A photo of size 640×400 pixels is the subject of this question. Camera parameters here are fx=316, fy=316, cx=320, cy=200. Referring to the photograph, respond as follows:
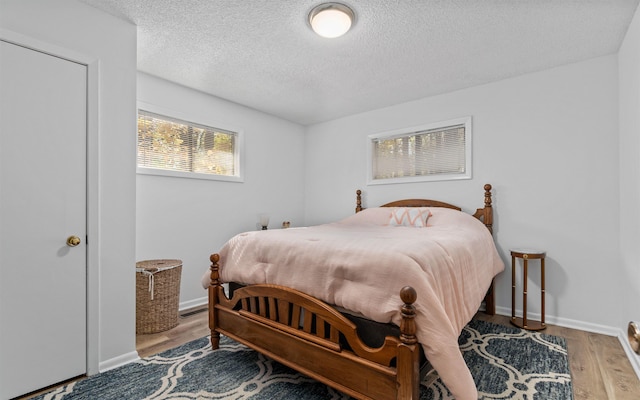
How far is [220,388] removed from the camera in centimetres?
184

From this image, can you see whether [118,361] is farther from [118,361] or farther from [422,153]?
[422,153]

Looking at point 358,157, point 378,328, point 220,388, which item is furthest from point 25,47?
point 358,157

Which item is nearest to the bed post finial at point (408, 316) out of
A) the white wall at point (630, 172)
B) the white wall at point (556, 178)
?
the white wall at point (630, 172)

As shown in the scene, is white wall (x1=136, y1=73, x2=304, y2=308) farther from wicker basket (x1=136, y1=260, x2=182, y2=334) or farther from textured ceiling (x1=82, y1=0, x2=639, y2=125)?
wicker basket (x1=136, y1=260, x2=182, y2=334)

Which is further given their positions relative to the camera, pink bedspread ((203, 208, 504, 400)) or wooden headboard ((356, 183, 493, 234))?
wooden headboard ((356, 183, 493, 234))

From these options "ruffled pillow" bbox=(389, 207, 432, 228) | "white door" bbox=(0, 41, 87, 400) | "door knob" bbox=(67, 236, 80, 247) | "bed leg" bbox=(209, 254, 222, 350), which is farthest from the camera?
"ruffled pillow" bbox=(389, 207, 432, 228)

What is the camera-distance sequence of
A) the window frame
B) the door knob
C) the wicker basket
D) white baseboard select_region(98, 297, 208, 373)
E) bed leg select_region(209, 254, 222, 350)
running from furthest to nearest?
the window frame
the wicker basket
bed leg select_region(209, 254, 222, 350)
white baseboard select_region(98, 297, 208, 373)
the door knob

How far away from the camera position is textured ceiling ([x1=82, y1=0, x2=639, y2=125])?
2062mm

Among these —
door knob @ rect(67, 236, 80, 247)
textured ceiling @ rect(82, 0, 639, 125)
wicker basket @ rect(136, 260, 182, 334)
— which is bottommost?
wicker basket @ rect(136, 260, 182, 334)

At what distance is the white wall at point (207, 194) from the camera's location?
3.13 meters

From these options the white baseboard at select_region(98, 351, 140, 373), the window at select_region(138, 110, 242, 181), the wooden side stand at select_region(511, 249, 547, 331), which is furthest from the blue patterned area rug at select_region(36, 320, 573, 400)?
the window at select_region(138, 110, 242, 181)

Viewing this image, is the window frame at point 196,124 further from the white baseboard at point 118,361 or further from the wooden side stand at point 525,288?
the wooden side stand at point 525,288

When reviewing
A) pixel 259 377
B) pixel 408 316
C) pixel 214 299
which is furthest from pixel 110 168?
pixel 408 316

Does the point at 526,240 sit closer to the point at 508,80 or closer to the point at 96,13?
the point at 508,80
